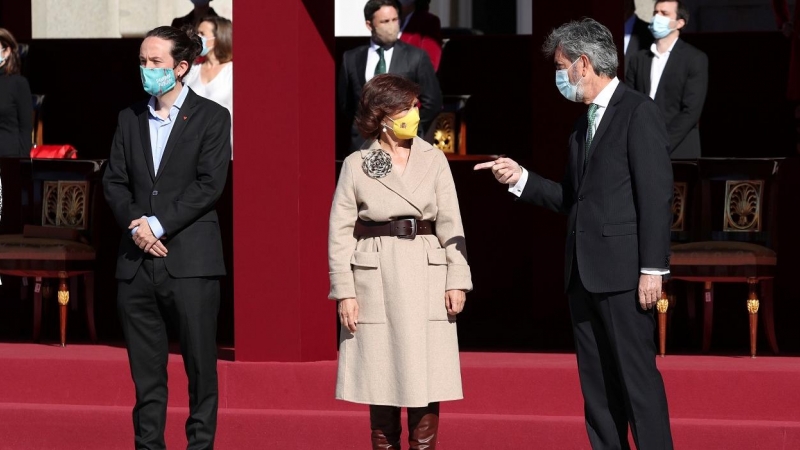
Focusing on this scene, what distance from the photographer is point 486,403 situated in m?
6.95

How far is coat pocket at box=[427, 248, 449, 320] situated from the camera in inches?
212

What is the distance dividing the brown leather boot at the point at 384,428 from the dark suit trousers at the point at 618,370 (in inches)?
26.4

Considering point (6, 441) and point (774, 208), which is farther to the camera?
point (774, 208)

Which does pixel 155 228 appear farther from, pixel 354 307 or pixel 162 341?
pixel 354 307

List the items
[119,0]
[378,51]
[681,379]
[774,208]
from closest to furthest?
[681,379], [774,208], [378,51], [119,0]

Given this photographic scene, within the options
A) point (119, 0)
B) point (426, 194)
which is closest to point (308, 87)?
point (426, 194)

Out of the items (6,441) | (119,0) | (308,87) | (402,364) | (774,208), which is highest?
(119,0)

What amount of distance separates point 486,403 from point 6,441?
2.15 m

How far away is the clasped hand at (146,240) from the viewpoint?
18.3 ft

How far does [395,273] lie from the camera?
17.5 ft

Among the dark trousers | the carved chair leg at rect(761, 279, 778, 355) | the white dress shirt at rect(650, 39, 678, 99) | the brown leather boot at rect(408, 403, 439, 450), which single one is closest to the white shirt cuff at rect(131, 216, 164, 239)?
the dark trousers

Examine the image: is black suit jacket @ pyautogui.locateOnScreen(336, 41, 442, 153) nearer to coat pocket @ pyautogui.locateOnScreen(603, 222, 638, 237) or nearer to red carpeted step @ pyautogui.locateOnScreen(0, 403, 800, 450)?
red carpeted step @ pyautogui.locateOnScreen(0, 403, 800, 450)

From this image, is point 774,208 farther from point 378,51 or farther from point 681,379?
point 378,51

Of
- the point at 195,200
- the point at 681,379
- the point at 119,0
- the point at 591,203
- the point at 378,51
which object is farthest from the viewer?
the point at 119,0
